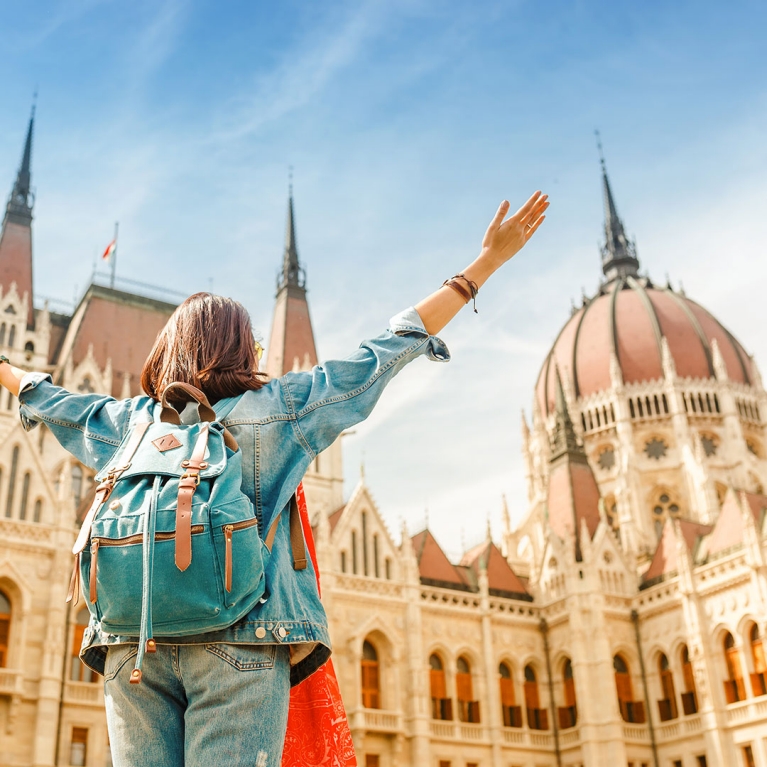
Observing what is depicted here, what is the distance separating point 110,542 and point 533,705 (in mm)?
32966

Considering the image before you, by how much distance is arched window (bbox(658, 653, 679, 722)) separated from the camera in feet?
105

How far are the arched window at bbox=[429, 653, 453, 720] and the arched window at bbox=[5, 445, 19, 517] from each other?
46.7ft

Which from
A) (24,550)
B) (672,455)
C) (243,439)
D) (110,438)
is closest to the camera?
(243,439)

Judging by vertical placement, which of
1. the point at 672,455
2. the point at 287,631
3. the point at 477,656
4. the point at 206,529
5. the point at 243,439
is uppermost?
the point at 672,455

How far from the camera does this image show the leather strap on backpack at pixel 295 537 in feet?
9.39

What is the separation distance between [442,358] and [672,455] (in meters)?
48.3

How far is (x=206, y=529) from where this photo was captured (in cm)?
257

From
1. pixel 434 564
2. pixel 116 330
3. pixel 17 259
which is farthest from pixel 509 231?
pixel 17 259

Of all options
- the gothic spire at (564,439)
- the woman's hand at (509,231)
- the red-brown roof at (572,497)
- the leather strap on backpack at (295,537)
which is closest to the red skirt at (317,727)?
the leather strap on backpack at (295,537)

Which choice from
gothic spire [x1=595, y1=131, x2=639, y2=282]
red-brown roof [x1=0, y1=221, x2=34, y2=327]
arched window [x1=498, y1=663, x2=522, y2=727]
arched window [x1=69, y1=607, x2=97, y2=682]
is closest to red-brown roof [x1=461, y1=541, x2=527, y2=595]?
arched window [x1=498, y1=663, x2=522, y2=727]

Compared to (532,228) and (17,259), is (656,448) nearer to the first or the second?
(17,259)

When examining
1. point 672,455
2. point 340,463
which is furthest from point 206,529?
point 672,455

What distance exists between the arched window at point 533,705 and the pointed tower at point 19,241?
885 inches

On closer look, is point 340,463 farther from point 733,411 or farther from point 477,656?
point 733,411
